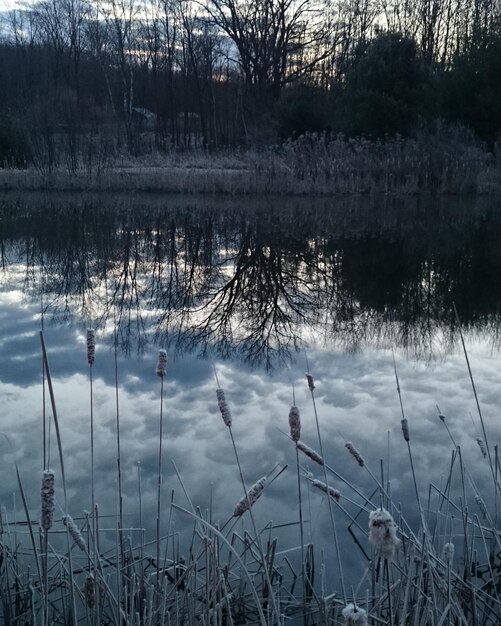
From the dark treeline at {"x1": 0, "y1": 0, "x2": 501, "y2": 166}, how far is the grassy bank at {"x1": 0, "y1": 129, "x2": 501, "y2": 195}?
1.14m

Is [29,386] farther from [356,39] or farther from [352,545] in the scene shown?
[356,39]

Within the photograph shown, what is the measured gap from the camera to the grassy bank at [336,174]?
15.4m

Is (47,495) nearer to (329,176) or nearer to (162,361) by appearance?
(162,361)

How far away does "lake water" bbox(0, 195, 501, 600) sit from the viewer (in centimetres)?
313

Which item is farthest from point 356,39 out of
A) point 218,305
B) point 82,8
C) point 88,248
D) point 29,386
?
point 29,386

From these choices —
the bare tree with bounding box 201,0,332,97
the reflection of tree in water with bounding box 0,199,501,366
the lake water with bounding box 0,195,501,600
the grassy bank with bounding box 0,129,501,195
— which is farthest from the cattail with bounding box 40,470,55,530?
the bare tree with bounding box 201,0,332,97

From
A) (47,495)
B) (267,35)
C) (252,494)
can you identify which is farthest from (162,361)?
(267,35)

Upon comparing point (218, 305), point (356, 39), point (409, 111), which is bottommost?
point (218, 305)

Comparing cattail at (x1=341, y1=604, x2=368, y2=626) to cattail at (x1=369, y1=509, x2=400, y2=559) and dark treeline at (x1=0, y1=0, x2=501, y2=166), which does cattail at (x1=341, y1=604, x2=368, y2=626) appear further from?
dark treeline at (x1=0, y1=0, x2=501, y2=166)

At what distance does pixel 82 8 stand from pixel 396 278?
1297 inches

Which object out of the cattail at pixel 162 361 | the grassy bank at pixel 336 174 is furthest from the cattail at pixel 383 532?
the grassy bank at pixel 336 174

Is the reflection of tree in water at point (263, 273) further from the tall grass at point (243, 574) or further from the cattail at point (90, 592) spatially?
the cattail at point (90, 592)

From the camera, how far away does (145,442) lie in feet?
11.5

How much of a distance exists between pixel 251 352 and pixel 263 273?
288 cm
